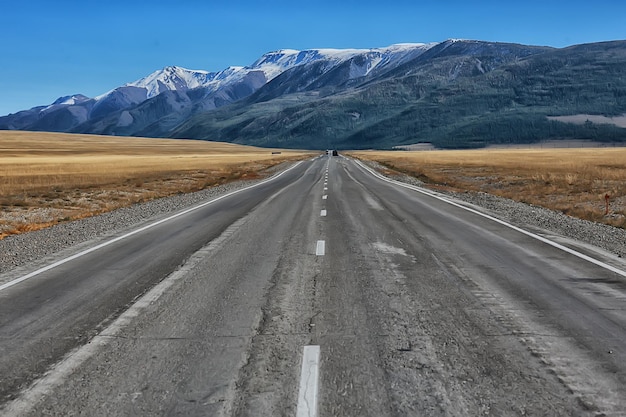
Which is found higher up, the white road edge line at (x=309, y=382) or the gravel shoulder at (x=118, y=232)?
the white road edge line at (x=309, y=382)

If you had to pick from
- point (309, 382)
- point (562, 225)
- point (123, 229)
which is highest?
point (309, 382)

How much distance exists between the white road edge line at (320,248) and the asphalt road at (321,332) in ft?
0.21

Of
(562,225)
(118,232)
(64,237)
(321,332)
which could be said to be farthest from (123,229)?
(562,225)

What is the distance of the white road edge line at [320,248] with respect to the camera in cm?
1035

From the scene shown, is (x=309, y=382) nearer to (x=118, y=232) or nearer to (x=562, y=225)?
(x=118, y=232)

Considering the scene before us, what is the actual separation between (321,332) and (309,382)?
1.27m

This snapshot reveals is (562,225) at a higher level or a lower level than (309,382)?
lower

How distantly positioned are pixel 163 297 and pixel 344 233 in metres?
6.32

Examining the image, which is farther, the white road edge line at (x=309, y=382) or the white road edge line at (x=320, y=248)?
the white road edge line at (x=320, y=248)

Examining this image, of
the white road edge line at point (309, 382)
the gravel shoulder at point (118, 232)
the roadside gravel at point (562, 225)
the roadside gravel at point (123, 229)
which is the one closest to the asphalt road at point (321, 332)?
the white road edge line at point (309, 382)

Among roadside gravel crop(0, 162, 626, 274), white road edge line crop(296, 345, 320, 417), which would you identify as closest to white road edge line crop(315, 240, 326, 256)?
white road edge line crop(296, 345, 320, 417)

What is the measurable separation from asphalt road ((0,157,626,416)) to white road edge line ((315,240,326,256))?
0.06 m

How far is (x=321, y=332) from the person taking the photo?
579 centimetres

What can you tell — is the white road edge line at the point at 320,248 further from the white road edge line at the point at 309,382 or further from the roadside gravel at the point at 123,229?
the roadside gravel at the point at 123,229
